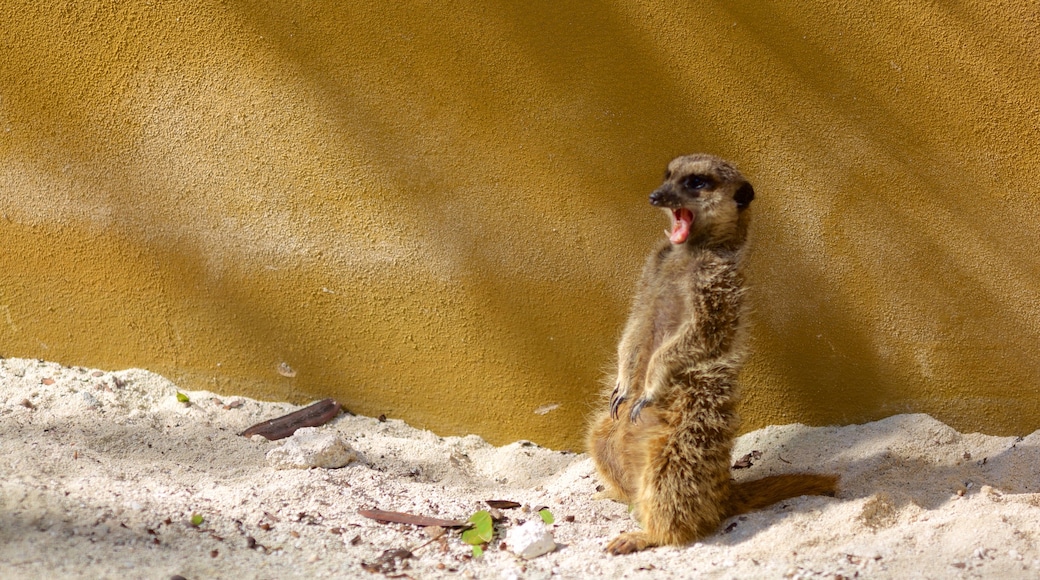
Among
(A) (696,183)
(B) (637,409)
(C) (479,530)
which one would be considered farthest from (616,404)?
(A) (696,183)

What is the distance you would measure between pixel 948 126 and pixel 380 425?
6.33 ft

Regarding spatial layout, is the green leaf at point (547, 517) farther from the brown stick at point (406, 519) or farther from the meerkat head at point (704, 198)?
the meerkat head at point (704, 198)

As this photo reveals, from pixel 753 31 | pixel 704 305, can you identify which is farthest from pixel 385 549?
pixel 753 31

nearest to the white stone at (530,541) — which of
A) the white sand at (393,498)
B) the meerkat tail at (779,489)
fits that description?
the white sand at (393,498)

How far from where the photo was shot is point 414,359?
9.63 ft

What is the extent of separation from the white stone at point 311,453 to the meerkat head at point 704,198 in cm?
113

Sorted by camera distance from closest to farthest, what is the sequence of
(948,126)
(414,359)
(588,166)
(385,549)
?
(385,549)
(948,126)
(588,166)
(414,359)

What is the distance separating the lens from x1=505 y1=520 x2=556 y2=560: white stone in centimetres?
223

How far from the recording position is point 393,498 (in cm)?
251

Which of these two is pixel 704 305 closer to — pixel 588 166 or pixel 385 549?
pixel 588 166

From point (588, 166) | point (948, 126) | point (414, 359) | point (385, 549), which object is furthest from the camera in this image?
point (414, 359)

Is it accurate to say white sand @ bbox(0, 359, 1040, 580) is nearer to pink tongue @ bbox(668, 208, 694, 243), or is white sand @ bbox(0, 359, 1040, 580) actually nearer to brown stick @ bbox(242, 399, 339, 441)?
brown stick @ bbox(242, 399, 339, 441)

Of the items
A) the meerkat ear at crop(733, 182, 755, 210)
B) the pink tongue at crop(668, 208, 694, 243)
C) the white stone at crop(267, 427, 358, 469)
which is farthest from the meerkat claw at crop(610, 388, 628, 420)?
the white stone at crop(267, 427, 358, 469)

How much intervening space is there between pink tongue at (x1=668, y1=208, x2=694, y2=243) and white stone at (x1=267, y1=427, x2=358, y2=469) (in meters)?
1.13
